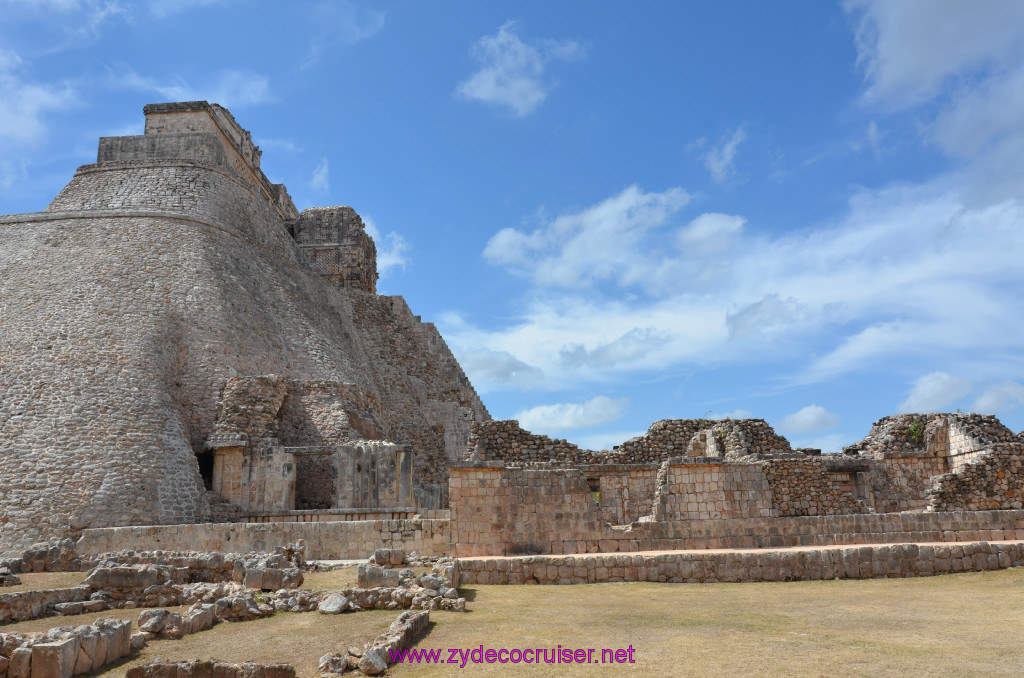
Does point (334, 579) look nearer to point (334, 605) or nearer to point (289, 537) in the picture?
point (334, 605)

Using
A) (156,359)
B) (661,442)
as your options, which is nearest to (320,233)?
(156,359)

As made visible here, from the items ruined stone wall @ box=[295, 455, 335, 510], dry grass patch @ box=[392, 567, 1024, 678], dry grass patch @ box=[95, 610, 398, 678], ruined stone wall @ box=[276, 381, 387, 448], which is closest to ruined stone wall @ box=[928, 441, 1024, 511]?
dry grass patch @ box=[392, 567, 1024, 678]

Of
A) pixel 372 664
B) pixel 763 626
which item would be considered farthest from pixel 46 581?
pixel 763 626

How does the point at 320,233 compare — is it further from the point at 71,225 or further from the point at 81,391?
the point at 81,391

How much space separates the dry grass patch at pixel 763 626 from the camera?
187 inches

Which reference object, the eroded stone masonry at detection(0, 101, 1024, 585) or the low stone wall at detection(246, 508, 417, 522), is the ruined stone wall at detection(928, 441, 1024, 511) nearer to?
the eroded stone masonry at detection(0, 101, 1024, 585)

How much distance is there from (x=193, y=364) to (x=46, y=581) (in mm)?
9418

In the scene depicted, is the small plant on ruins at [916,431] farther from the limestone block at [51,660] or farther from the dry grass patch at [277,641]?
the limestone block at [51,660]

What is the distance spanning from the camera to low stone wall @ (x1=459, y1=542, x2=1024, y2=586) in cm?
882

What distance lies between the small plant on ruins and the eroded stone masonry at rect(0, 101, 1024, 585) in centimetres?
4

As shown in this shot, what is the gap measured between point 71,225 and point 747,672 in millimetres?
27959

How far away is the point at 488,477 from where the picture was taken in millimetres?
10477

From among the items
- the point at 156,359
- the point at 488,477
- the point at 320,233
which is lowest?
the point at 488,477

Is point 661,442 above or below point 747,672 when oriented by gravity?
above
